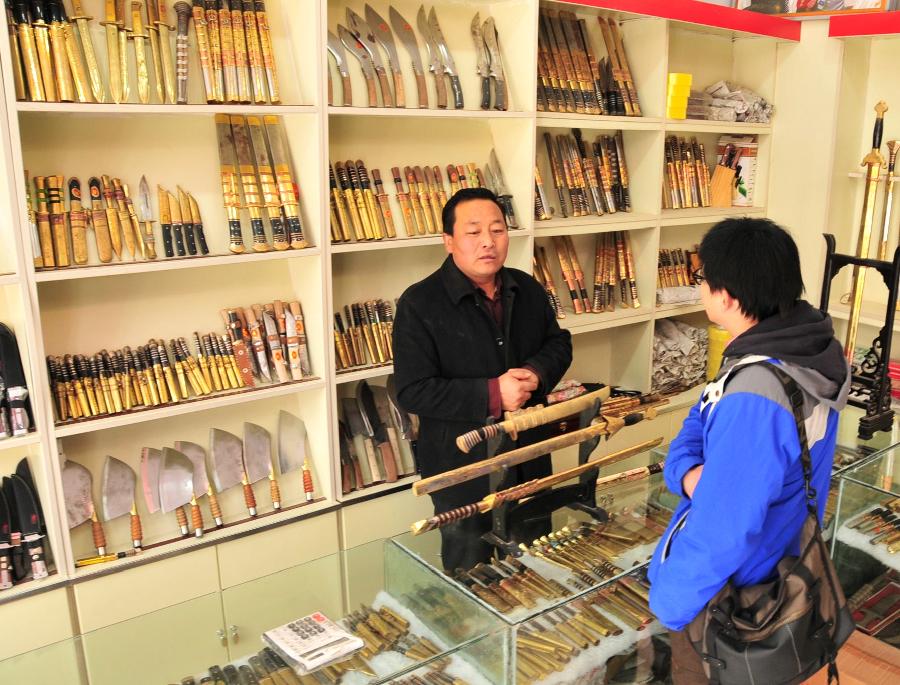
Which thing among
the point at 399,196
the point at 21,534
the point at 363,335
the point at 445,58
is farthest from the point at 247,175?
the point at 21,534

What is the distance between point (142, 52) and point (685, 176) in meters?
2.82

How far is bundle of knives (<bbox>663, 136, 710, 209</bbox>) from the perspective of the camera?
4191 millimetres

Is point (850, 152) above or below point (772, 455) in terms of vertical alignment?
above

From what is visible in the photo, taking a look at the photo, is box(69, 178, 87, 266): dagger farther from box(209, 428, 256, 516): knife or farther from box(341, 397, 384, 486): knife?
box(341, 397, 384, 486): knife

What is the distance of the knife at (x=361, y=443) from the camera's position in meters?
3.23

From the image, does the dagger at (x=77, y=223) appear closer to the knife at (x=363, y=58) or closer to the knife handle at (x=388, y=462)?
the knife at (x=363, y=58)

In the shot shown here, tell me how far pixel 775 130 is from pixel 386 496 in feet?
9.98

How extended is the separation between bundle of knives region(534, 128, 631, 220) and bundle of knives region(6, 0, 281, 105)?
1430 millimetres

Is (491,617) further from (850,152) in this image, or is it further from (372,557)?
(850,152)

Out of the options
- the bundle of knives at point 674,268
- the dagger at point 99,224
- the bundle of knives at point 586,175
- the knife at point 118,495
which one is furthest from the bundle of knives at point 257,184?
the bundle of knives at point 674,268

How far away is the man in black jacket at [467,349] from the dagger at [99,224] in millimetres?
988

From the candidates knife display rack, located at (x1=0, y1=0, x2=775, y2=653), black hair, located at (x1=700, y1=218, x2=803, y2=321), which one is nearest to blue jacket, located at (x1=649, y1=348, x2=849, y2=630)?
black hair, located at (x1=700, y1=218, x2=803, y2=321)

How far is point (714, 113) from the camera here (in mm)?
4277

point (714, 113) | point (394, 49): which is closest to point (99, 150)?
point (394, 49)
